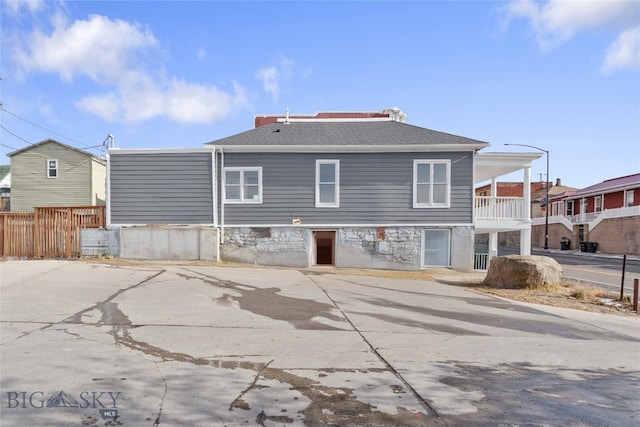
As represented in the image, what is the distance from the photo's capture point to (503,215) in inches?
704

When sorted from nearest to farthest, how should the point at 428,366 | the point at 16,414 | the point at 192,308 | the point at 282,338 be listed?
the point at 16,414 < the point at 428,366 < the point at 282,338 < the point at 192,308

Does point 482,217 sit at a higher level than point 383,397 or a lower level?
higher

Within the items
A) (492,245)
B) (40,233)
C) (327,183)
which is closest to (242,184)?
(327,183)

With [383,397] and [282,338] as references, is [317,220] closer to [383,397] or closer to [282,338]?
[282,338]

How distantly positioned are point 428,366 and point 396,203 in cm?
1240

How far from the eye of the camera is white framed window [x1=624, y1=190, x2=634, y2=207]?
38156 mm

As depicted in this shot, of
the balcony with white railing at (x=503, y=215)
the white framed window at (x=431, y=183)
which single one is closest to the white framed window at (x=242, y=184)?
the white framed window at (x=431, y=183)

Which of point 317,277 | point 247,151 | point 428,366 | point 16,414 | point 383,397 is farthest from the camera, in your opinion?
point 247,151

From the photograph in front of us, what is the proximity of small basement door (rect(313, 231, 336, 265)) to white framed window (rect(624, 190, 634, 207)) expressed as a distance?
111 ft

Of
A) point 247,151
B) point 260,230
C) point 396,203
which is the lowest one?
point 260,230

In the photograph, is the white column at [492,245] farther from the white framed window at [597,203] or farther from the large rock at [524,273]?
the white framed window at [597,203]

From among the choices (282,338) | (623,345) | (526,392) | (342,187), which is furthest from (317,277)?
(526,392)

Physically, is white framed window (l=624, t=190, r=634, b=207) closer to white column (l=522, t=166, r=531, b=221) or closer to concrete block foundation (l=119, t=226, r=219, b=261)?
white column (l=522, t=166, r=531, b=221)

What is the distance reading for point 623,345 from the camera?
6797 millimetres
